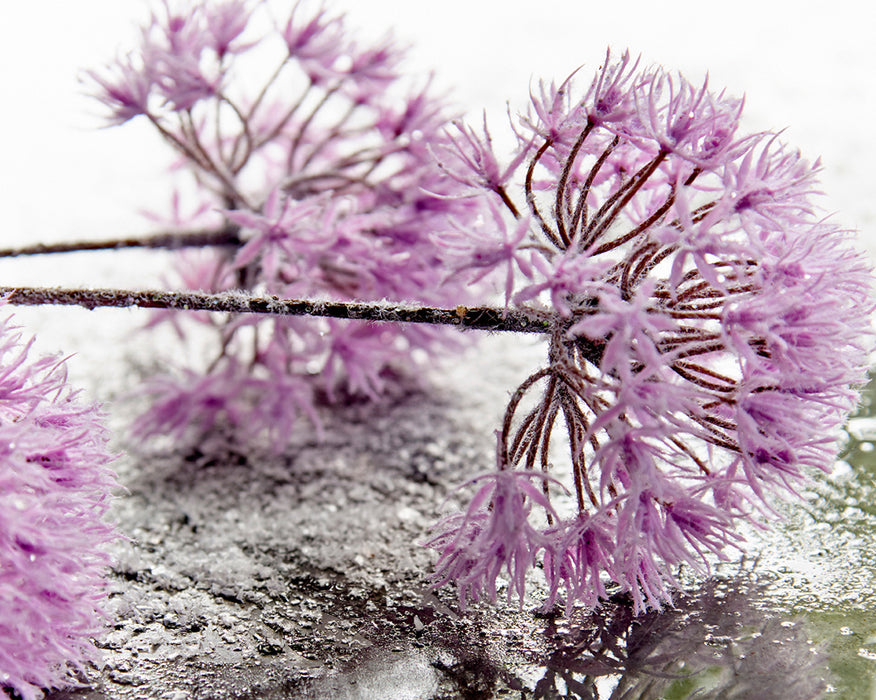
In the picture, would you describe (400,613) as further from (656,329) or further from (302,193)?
(302,193)

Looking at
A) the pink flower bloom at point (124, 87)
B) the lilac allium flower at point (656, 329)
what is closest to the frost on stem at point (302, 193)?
the pink flower bloom at point (124, 87)

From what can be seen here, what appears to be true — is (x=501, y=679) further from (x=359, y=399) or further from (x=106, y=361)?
(x=106, y=361)

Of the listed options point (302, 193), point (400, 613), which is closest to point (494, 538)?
point (400, 613)

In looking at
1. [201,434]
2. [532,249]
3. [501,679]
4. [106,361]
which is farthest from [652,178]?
[106,361]

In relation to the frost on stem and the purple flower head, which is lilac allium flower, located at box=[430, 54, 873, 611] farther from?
the frost on stem

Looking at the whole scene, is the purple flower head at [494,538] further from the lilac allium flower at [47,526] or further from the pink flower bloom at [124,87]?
the pink flower bloom at [124,87]
